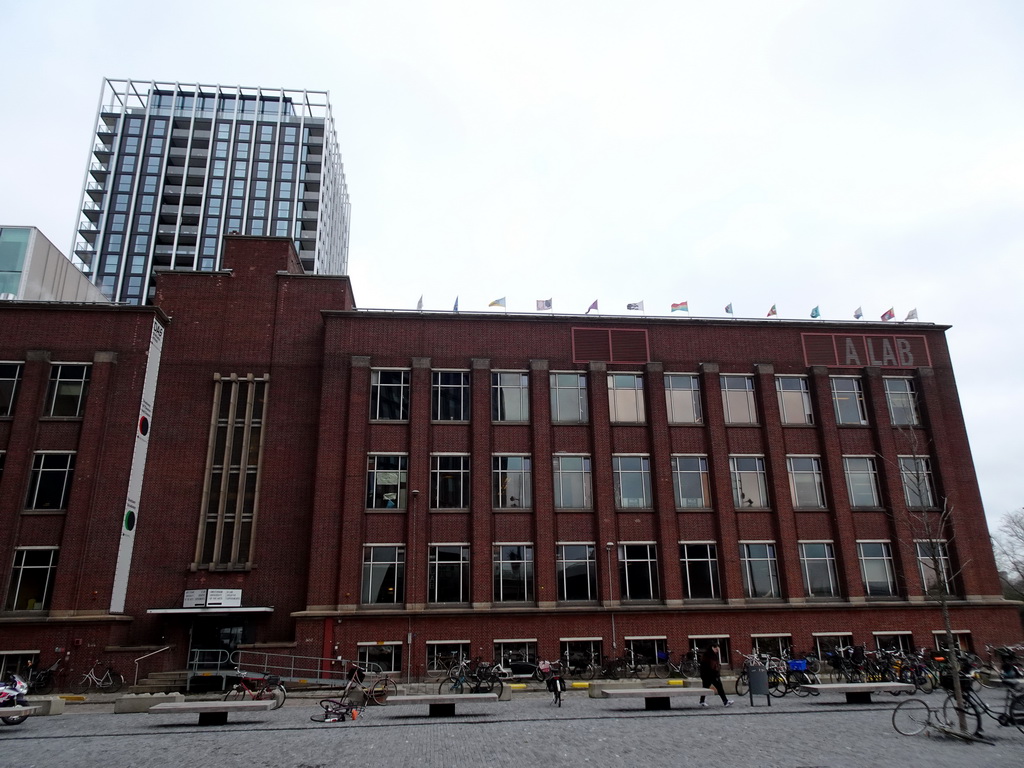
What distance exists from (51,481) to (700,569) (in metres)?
28.8

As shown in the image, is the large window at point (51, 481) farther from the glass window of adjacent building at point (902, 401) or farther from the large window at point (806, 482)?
the glass window of adjacent building at point (902, 401)

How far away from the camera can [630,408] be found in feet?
113

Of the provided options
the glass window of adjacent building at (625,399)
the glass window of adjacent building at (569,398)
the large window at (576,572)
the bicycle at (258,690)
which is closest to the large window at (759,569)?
the large window at (576,572)

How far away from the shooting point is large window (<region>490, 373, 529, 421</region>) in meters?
33.7

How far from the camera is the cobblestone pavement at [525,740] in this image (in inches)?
511

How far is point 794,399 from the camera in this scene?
116 feet

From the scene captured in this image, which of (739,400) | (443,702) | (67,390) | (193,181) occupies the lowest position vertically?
(443,702)

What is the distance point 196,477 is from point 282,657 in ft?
30.0

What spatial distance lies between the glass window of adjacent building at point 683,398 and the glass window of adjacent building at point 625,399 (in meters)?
1.39

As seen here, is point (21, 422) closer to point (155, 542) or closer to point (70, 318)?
point (70, 318)

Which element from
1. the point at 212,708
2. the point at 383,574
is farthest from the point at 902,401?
the point at 212,708

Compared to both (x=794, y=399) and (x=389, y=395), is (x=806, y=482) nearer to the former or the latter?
(x=794, y=399)

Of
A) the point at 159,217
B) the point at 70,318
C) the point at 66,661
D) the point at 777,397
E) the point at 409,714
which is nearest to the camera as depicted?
the point at 409,714

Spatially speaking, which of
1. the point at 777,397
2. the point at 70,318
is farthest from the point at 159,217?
the point at 777,397
